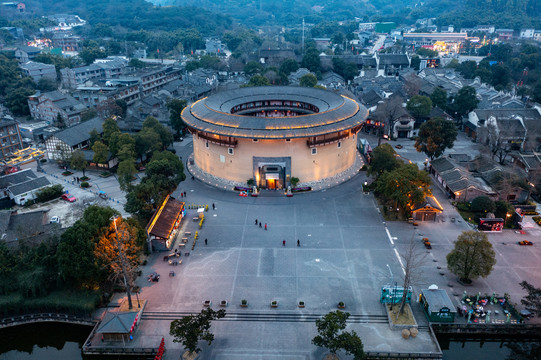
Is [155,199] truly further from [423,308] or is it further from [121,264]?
[423,308]

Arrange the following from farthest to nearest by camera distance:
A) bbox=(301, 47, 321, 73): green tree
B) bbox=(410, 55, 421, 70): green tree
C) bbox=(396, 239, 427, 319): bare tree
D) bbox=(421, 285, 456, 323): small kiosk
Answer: bbox=(410, 55, 421, 70): green tree → bbox=(301, 47, 321, 73): green tree → bbox=(396, 239, 427, 319): bare tree → bbox=(421, 285, 456, 323): small kiosk

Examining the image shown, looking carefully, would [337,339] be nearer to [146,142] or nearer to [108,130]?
A: [146,142]

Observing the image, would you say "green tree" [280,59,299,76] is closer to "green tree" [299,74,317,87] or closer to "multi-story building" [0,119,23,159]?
"green tree" [299,74,317,87]

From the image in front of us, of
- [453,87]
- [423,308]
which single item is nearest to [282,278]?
[423,308]

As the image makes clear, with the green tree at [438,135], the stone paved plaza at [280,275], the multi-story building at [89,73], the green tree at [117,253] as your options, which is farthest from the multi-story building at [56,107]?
the green tree at [438,135]

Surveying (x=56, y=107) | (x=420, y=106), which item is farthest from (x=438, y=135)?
(x=56, y=107)

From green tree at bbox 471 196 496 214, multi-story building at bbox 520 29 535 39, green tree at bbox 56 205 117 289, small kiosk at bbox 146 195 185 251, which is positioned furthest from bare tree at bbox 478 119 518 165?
multi-story building at bbox 520 29 535 39
